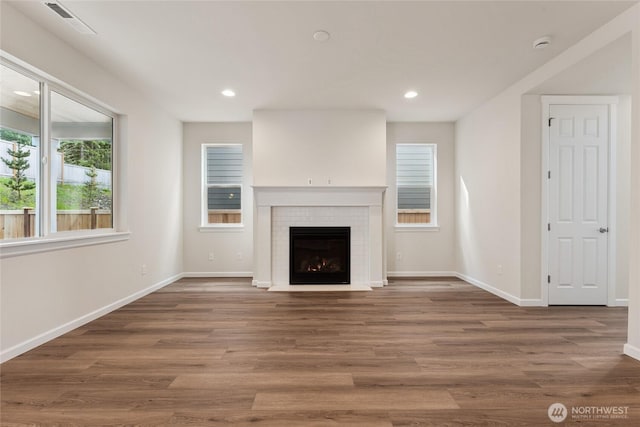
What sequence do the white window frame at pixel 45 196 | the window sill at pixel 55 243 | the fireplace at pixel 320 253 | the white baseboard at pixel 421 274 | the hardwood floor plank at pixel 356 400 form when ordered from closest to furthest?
the hardwood floor plank at pixel 356 400
the window sill at pixel 55 243
the white window frame at pixel 45 196
the fireplace at pixel 320 253
the white baseboard at pixel 421 274

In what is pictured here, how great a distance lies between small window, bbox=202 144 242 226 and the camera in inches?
224

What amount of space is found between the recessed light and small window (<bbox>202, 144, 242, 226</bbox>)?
3.15m

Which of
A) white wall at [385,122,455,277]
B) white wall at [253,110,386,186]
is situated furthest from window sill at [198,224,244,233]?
white wall at [385,122,455,277]

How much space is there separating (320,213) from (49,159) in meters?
3.21

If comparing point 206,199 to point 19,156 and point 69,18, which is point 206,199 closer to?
point 19,156

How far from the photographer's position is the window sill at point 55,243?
237 cm

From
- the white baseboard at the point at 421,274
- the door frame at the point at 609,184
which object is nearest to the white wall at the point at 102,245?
the white baseboard at the point at 421,274

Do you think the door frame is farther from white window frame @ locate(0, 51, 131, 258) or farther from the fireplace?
white window frame @ locate(0, 51, 131, 258)

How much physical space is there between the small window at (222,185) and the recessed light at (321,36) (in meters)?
3.15

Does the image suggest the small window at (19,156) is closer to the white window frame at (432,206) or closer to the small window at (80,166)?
the small window at (80,166)

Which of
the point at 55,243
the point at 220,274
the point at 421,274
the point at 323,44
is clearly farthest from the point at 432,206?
the point at 55,243

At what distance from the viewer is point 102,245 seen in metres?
3.45

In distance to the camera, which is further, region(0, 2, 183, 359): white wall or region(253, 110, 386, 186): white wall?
region(253, 110, 386, 186): white wall
